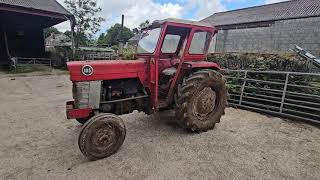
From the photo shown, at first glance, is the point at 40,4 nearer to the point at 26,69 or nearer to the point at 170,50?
the point at 26,69

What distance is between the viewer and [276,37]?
1627 cm

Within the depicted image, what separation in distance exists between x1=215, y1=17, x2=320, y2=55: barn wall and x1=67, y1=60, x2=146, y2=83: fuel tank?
1402cm

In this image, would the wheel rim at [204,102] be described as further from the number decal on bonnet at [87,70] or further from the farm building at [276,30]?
the farm building at [276,30]

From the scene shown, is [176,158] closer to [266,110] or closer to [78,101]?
[78,101]

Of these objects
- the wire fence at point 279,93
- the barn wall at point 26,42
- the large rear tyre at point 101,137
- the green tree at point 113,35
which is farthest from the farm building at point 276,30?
the green tree at point 113,35

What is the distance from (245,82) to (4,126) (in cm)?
571

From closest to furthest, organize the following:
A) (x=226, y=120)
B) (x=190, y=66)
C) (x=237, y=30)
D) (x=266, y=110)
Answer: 1. (x=190, y=66)
2. (x=226, y=120)
3. (x=266, y=110)
4. (x=237, y=30)

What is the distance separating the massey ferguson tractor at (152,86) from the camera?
3.33 m

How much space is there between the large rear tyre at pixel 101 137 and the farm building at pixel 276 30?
14.8m

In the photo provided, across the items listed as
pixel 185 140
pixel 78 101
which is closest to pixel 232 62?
pixel 185 140

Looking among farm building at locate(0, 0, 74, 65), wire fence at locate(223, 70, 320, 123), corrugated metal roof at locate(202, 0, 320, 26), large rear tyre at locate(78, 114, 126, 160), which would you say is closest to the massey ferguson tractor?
large rear tyre at locate(78, 114, 126, 160)

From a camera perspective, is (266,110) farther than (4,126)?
Yes

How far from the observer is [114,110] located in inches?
156

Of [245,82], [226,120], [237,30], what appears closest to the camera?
[226,120]
